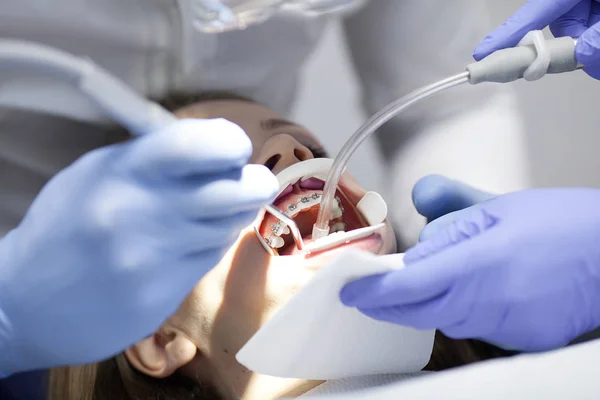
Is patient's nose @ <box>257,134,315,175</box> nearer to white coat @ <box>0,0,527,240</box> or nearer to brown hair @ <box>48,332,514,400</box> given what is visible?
white coat @ <box>0,0,527,240</box>

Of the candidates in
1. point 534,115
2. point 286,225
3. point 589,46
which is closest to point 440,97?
point 534,115

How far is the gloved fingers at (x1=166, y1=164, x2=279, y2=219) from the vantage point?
741mm

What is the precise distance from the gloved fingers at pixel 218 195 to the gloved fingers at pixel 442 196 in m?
0.55

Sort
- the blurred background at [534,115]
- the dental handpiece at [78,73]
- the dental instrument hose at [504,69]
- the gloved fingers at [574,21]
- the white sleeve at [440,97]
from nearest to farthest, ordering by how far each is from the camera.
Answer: the dental handpiece at [78,73] < the dental instrument hose at [504,69] < the gloved fingers at [574,21] < the white sleeve at [440,97] < the blurred background at [534,115]

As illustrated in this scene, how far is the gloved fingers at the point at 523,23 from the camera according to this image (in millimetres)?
1074

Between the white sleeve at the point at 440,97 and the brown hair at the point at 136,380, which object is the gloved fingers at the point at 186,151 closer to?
the brown hair at the point at 136,380

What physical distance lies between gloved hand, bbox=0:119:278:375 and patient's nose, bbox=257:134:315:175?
32 cm

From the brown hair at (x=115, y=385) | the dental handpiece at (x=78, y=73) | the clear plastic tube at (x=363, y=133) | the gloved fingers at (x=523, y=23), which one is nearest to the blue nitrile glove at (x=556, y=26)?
the gloved fingers at (x=523, y=23)

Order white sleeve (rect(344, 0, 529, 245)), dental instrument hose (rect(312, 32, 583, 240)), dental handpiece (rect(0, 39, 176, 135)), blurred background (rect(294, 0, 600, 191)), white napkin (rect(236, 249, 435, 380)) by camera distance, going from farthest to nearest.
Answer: blurred background (rect(294, 0, 600, 191)), white sleeve (rect(344, 0, 529, 245)), dental instrument hose (rect(312, 32, 583, 240)), white napkin (rect(236, 249, 435, 380)), dental handpiece (rect(0, 39, 176, 135))

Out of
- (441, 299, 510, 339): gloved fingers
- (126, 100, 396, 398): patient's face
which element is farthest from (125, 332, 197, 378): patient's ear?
(441, 299, 510, 339): gloved fingers

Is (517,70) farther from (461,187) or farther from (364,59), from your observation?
(364,59)

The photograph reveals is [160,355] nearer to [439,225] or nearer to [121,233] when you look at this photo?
[121,233]

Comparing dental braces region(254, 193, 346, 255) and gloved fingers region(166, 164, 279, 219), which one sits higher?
gloved fingers region(166, 164, 279, 219)

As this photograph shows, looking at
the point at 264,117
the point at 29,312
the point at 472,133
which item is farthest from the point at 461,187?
the point at 29,312
